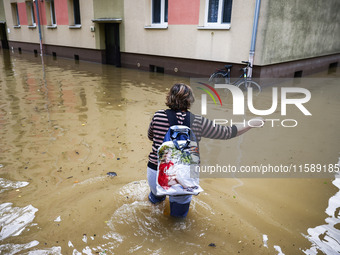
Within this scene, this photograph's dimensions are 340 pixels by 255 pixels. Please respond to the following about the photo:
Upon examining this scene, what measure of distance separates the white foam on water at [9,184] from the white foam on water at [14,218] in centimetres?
37

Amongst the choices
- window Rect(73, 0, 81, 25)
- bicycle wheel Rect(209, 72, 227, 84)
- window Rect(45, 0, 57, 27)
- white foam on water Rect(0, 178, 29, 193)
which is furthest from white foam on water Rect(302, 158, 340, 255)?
window Rect(45, 0, 57, 27)

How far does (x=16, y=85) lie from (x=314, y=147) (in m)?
9.88

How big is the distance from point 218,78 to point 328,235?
796cm

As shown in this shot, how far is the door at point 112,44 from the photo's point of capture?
49.1ft

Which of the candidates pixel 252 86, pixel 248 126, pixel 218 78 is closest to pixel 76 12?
pixel 218 78

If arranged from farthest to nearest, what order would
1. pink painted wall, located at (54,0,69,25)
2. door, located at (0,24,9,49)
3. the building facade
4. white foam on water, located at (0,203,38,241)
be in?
door, located at (0,24,9,49) → pink painted wall, located at (54,0,69,25) → the building facade → white foam on water, located at (0,203,38,241)

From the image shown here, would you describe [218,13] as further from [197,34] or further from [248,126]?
[248,126]

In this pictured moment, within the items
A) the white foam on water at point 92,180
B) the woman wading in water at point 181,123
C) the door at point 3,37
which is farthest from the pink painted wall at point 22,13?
the woman wading in water at point 181,123

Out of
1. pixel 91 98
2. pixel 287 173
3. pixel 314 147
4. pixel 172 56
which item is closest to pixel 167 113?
pixel 287 173

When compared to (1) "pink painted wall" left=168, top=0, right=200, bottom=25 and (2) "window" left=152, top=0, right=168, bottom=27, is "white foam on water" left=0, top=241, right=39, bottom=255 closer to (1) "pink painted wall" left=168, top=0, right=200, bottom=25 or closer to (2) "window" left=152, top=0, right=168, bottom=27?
(1) "pink painted wall" left=168, top=0, right=200, bottom=25

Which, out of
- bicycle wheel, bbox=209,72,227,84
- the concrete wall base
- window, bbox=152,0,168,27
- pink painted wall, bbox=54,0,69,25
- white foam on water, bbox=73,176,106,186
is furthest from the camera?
pink painted wall, bbox=54,0,69,25

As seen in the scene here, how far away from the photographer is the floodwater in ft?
9.46

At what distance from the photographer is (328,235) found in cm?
302

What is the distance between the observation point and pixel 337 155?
195 inches
